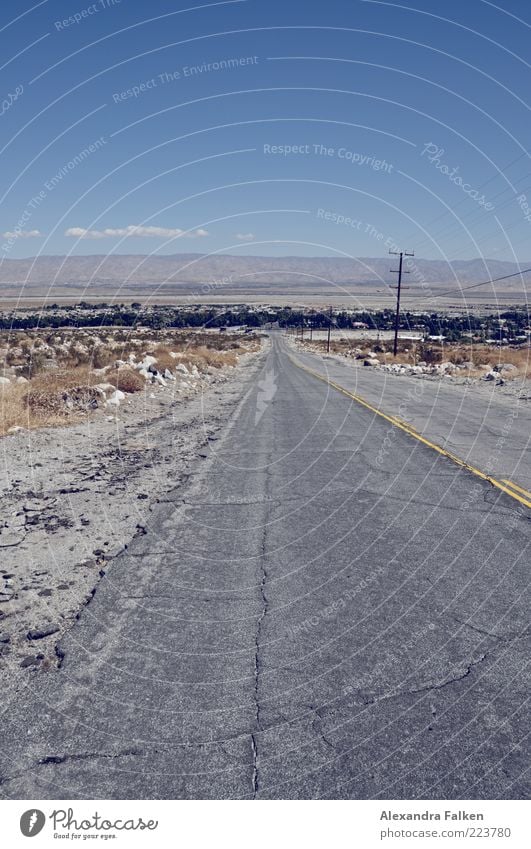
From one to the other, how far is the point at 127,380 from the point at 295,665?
63.1 feet

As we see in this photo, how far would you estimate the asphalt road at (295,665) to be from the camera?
3334mm

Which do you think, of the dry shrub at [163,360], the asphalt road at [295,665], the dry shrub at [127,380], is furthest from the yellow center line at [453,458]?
the dry shrub at [163,360]

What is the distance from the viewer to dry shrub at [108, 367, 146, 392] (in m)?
22.2

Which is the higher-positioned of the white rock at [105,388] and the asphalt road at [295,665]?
the asphalt road at [295,665]

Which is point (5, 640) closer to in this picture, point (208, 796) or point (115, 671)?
point (115, 671)

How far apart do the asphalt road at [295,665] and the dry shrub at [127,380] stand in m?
14.5

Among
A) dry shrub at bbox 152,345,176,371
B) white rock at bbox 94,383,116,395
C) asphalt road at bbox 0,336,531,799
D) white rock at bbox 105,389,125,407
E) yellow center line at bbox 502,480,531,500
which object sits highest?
asphalt road at bbox 0,336,531,799

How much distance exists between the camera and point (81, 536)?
7289mm

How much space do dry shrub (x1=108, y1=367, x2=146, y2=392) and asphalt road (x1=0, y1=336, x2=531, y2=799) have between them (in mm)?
14506

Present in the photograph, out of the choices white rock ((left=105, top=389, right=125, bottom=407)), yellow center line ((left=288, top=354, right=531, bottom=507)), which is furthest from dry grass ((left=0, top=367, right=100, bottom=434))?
yellow center line ((left=288, top=354, right=531, bottom=507))

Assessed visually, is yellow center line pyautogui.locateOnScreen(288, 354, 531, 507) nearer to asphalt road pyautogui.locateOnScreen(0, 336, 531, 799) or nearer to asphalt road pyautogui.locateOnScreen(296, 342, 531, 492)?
asphalt road pyautogui.locateOnScreen(296, 342, 531, 492)

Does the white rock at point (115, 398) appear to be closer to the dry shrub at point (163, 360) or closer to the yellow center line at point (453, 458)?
the yellow center line at point (453, 458)

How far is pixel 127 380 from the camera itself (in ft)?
74.4

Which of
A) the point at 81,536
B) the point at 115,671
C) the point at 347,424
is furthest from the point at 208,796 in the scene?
the point at 347,424
